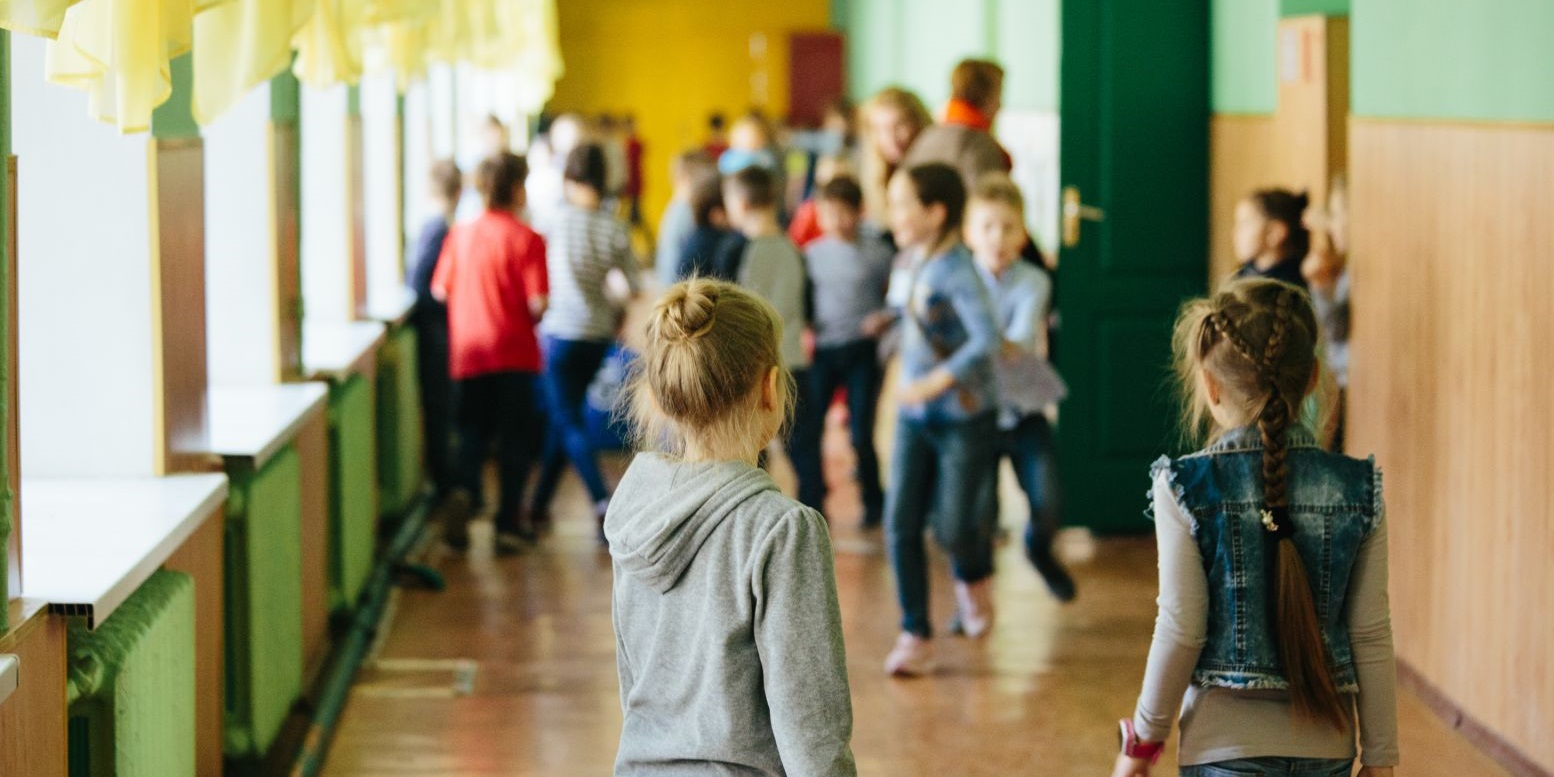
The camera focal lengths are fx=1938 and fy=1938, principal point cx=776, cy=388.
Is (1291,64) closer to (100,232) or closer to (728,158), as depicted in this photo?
(100,232)

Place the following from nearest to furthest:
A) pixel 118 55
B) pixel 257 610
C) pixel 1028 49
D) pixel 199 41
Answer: pixel 118 55 → pixel 199 41 → pixel 257 610 → pixel 1028 49

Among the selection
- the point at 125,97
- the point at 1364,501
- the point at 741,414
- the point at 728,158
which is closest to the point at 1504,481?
the point at 1364,501

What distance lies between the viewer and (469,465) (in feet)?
23.7

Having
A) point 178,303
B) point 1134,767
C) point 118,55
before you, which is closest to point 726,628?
point 1134,767

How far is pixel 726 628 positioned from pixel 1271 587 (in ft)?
2.64

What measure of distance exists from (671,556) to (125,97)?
4.24 feet

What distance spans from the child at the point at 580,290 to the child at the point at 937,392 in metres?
2.12

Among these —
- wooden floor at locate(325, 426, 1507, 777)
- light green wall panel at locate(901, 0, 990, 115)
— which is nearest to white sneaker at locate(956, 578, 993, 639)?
wooden floor at locate(325, 426, 1507, 777)

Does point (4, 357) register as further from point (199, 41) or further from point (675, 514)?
point (199, 41)

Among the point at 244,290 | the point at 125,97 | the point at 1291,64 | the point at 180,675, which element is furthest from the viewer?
the point at 1291,64

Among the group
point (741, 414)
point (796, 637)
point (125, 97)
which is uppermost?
point (125, 97)

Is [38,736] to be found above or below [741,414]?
below

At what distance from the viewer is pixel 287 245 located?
17.7 feet

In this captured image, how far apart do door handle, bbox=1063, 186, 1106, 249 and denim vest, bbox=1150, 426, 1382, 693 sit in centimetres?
453
